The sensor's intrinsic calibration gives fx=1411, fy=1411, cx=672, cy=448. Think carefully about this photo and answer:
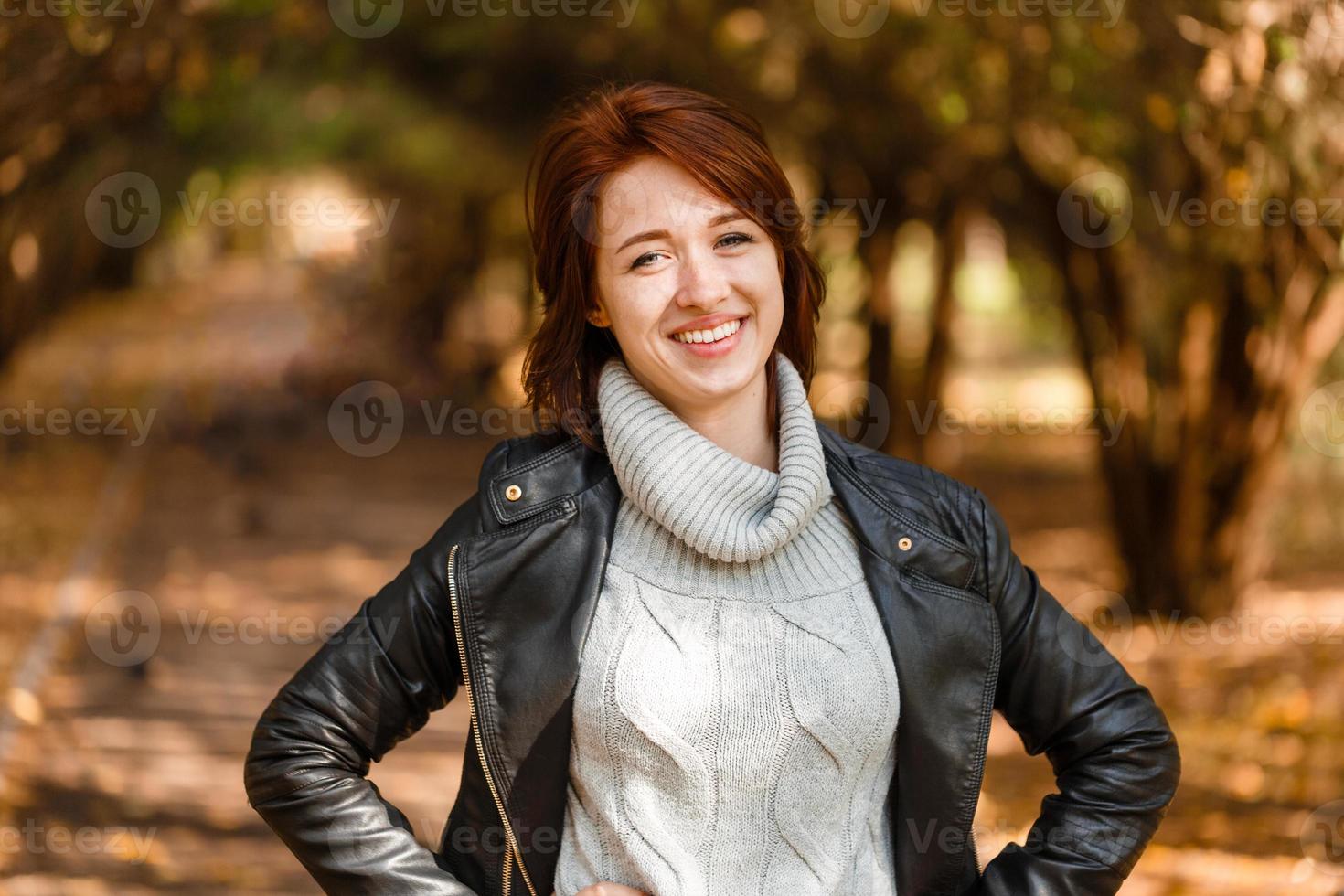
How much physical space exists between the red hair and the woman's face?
0.03m

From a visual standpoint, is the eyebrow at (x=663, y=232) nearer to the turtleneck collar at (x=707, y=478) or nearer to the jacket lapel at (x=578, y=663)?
the turtleneck collar at (x=707, y=478)

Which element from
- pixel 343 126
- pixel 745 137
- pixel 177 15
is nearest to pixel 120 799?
pixel 177 15

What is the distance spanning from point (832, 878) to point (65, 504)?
10531mm

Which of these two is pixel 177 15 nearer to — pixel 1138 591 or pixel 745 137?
pixel 745 137

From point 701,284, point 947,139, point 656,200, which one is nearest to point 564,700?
point 701,284

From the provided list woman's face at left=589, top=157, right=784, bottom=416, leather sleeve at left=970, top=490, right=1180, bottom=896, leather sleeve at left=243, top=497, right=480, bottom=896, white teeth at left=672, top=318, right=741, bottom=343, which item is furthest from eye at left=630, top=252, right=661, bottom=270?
leather sleeve at left=970, top=490, right=1180, bottom=896

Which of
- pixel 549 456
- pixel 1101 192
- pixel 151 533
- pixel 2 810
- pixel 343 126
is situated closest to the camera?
pixel 549 456

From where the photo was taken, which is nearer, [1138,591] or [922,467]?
[922,467]

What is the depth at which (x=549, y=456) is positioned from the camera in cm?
244

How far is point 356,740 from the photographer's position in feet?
7.58

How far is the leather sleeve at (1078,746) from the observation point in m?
2.35

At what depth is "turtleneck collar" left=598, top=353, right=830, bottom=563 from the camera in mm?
2303

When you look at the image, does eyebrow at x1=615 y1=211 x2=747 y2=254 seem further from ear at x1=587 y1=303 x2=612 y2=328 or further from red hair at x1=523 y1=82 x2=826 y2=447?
ear at x1=587 y1=303 x2=612 y2=328

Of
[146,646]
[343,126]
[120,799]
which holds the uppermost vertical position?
[343,126]
